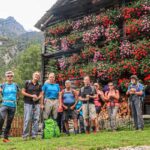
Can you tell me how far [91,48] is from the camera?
19.2m

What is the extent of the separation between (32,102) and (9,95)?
85 centimetres

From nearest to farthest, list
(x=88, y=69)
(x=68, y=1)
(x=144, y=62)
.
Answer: (x=144, y=62) → (x=88, y=69) → (x=68, y=1)

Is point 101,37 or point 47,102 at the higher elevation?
point 101,37

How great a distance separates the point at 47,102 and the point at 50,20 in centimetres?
1279

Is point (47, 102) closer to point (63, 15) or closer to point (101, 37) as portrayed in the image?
point (101, 37)

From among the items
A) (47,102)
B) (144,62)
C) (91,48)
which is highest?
(91,48)

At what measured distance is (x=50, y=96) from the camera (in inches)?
448

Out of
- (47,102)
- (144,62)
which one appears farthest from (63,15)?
(47,102)

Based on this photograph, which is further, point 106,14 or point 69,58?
point 69,58

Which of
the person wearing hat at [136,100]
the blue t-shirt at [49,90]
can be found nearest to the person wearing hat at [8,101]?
the blue t-shirt at [49,90]

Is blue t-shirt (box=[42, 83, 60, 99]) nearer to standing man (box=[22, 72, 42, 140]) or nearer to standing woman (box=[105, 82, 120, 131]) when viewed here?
standing man (box=[22, 72, 42, 140])

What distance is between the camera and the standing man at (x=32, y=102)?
1078 centimetres

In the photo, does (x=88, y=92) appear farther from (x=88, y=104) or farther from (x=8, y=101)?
(x=8, y=101)

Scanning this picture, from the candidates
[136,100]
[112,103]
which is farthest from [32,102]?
[136,100]
